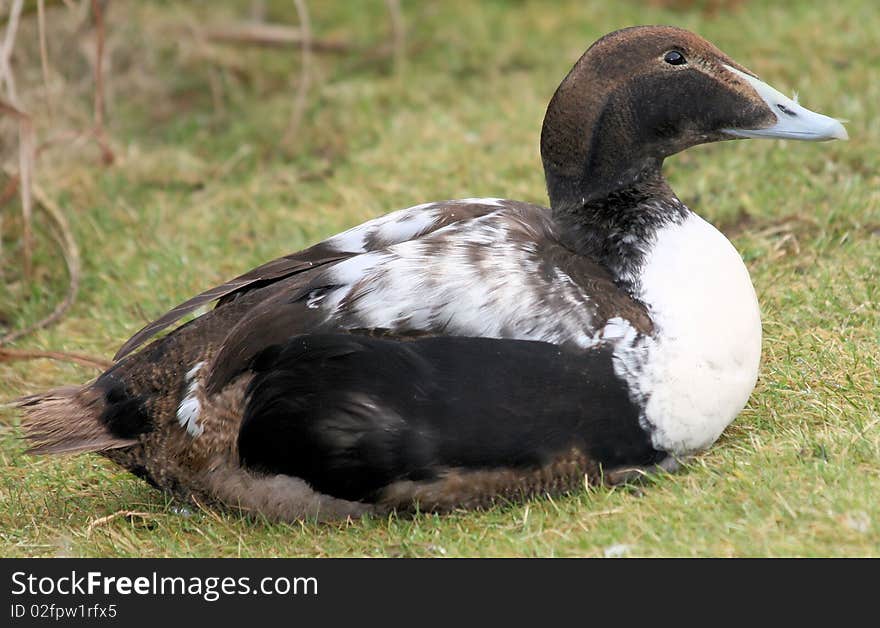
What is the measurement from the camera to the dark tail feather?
362cm

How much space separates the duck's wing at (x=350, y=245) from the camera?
3.68 metres

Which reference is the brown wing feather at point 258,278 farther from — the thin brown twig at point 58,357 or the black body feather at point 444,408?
the thin brown twig at point 58,357

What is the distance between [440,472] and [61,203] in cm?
340

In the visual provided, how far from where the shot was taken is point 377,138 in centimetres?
652

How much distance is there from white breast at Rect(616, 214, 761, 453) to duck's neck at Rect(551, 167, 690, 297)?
4 centimetres

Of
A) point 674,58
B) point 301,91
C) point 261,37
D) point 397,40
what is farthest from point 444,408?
point 261,37

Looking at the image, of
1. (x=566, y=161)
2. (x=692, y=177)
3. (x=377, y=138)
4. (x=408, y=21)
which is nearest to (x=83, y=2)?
(x=377, y=138)

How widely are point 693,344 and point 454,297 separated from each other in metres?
0.60

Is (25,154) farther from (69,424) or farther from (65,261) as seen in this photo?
(69,424)

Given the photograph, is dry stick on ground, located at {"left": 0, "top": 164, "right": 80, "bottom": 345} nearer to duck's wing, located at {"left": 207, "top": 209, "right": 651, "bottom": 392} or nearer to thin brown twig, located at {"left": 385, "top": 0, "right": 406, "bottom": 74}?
duck's wing, located at {"left": 207, "top": 209, "right": 651, "bottom": 392}

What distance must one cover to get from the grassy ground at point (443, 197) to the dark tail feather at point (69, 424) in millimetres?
214

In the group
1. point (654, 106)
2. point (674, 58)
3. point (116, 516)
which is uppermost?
point (674, 58)

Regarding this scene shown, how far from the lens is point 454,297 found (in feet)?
10.9

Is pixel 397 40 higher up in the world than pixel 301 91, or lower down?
higher up
